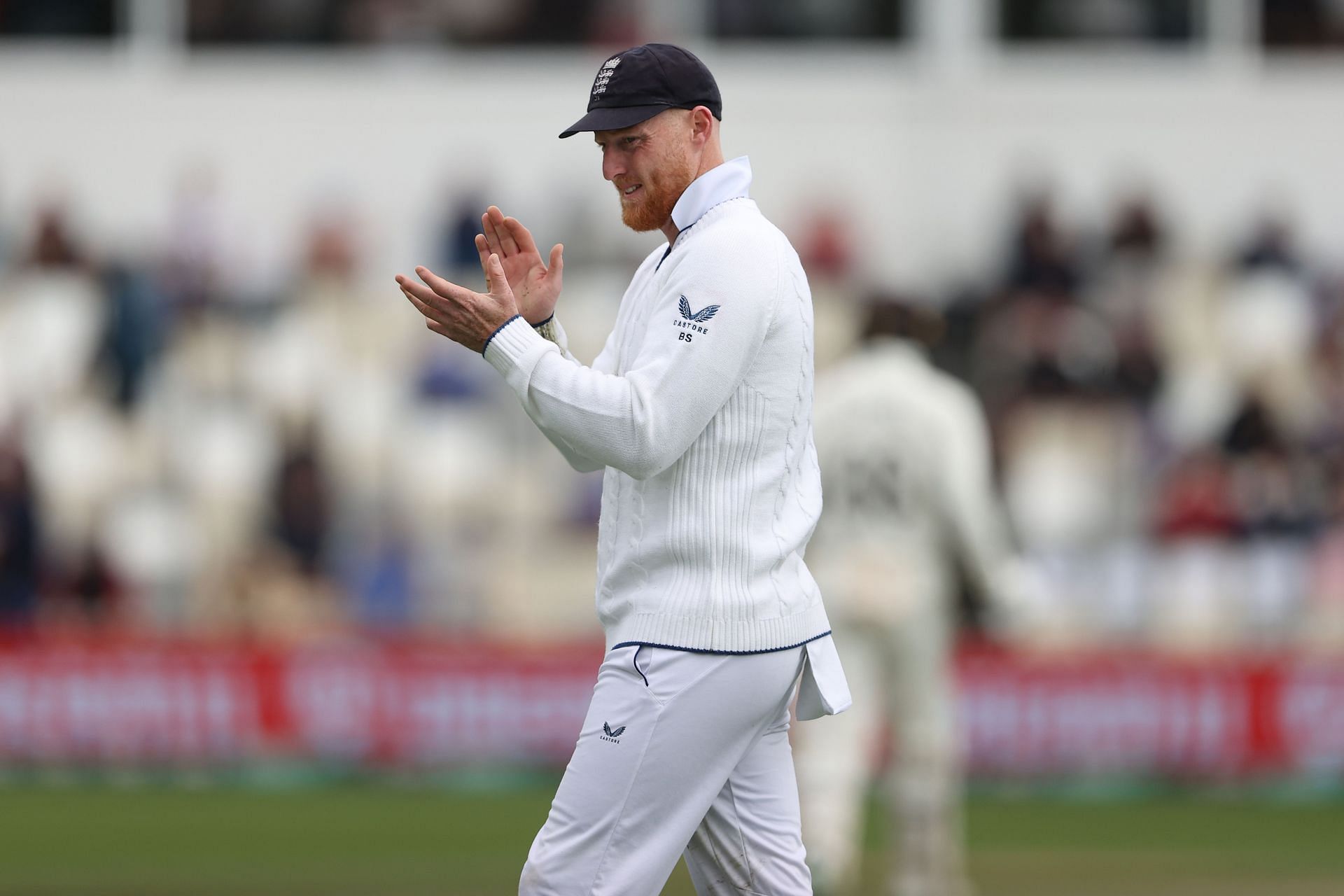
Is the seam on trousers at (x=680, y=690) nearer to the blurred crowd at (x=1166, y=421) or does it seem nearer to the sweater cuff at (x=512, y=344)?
the sweater cuff at (x=512, y=344)

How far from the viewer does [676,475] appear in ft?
14.3

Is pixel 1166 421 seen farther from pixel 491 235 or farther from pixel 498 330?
pixel 498 330

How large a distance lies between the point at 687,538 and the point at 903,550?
163 inches

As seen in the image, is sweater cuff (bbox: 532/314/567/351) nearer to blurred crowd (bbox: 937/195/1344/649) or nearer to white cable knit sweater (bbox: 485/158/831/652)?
white cable knit sweater (bbox: 485/158/831/652)

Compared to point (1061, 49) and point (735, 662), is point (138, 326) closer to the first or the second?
point (1061, 49)

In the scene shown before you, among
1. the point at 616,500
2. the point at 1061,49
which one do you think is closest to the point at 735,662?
the point at 616,500

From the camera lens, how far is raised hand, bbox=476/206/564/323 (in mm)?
4480

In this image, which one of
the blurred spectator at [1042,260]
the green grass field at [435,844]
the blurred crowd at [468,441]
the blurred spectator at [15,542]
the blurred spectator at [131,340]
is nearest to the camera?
the green grass field at [435,844]

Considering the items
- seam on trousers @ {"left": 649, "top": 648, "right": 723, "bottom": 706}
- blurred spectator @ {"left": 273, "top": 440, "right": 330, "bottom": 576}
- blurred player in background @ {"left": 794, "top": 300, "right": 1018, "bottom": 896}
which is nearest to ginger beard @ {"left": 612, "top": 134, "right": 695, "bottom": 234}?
seam on trousers @ {"left": 649, "top": 648, "right": 723, "bottom": 706}

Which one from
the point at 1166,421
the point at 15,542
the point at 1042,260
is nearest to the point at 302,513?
the point at 15,542

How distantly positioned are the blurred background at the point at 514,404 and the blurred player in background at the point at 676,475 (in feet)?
14.4

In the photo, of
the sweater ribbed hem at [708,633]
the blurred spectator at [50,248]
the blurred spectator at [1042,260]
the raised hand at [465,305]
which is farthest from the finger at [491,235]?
the blurred spectator at [50,248]

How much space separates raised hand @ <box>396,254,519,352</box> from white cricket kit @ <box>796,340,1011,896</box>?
4.04 metres

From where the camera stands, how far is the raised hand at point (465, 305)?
430 centimetres
